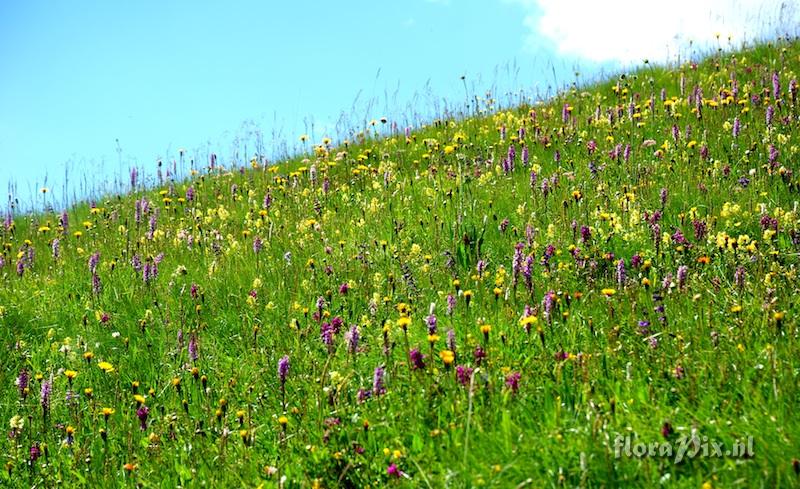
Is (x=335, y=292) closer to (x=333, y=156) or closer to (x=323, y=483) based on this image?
(x=323, y=483)

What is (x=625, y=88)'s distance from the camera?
35.0 feet

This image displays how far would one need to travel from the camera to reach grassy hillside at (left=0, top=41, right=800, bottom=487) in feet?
10.9

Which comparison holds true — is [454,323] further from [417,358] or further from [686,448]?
[686,448]

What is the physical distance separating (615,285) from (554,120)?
224 inches

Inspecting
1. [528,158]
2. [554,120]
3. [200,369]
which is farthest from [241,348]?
[554,120]

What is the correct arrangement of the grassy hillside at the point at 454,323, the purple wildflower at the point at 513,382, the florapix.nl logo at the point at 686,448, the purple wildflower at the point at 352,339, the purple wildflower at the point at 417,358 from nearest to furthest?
1. the florapix.nl logo at the point at 686,448
2. the grassy hillside at the point at 454,323
3. the purple wildflower at the point at 513,382
4. the purple wildflower at the point at 417,358
5. the purple wildflower at the point at 352,339

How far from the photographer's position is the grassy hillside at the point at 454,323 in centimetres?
332

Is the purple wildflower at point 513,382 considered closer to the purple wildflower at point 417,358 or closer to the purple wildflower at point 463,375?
the purple wildflower at point 463,375

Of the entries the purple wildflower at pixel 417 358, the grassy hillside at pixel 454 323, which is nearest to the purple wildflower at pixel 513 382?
the grassy hillside at pixel 454 323

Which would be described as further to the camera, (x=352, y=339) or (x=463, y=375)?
(x=352, y=339)

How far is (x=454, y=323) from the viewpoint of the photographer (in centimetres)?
466

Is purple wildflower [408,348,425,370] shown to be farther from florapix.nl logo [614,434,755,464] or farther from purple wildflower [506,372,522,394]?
florapix.nl logo [614,434,755,464]

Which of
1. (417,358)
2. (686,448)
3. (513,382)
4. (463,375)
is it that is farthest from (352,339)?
(686,448)

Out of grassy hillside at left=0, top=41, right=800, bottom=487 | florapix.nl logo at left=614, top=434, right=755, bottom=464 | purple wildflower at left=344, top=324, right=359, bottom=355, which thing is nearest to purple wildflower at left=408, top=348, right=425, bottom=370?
grassy hillside at left=0, top=41, right=800, bottom=487
